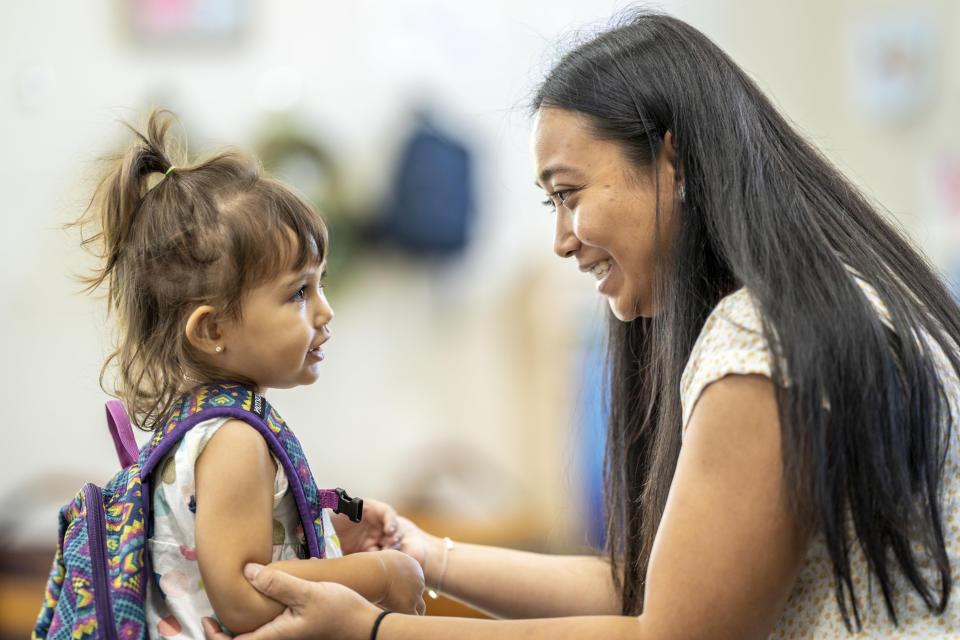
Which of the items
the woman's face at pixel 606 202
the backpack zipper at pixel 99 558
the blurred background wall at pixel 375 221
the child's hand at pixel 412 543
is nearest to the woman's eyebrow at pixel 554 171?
the woman's face at pixel 606 202

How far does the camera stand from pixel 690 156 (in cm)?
127

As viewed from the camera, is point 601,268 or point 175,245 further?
point 601,268

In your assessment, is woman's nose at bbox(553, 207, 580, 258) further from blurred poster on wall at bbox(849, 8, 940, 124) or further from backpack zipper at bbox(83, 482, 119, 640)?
blurred poster on wall at bbox(849, 8, 940, 124)

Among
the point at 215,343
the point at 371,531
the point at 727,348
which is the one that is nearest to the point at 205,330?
the point at 215,343

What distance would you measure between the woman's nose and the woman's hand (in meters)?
0.53

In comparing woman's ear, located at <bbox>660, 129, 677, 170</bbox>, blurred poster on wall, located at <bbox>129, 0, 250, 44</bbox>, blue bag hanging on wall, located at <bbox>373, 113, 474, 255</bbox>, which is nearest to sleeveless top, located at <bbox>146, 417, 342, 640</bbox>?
woman's ear, located at <bbox>660, 129, 677, 170</bbox>

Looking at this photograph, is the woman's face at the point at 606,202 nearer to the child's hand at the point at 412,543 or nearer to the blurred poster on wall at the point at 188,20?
the child's hand at the point at 412,543

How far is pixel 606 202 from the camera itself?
130cm

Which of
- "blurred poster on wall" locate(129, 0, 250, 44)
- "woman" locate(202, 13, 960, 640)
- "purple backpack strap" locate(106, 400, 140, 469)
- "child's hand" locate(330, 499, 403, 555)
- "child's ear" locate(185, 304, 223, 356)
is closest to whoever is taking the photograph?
"woman" locate(202, 13, 960, 640)

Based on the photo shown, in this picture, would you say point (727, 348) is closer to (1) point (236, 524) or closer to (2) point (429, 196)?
(1) point (236, 524)

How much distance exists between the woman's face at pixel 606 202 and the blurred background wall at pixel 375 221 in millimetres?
1976

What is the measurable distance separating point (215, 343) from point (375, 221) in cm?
261

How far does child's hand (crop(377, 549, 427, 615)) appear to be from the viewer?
1.28 m

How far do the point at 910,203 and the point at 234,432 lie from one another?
3.86 m
